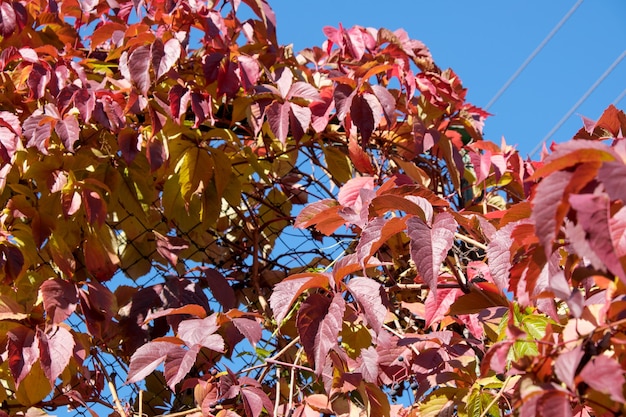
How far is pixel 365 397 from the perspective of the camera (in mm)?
1291

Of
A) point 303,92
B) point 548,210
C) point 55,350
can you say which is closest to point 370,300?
point 548,210

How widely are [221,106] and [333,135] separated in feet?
0.83

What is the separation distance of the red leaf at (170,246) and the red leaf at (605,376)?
1.05 m

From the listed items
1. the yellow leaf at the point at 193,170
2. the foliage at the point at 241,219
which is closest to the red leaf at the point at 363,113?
the foliage at the point at 241,219

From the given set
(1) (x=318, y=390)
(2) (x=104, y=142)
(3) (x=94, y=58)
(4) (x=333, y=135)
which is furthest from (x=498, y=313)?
(3) (x=94, y=58)

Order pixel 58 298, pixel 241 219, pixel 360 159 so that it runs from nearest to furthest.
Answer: pixel 58 298, pixel 360 159, pixel 241 219

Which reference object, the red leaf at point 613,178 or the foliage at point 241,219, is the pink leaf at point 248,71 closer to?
the foliage at point 241,219

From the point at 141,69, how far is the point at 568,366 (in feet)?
3.55

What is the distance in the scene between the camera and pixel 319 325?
1009mm

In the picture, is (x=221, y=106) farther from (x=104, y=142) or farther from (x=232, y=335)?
(x=232, y=335)

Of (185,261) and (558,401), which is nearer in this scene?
(558,401)

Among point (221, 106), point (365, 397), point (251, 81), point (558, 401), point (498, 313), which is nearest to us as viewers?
point (558, 401)

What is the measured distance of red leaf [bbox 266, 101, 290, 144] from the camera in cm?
155

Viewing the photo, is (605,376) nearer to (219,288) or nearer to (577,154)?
(577,154)
